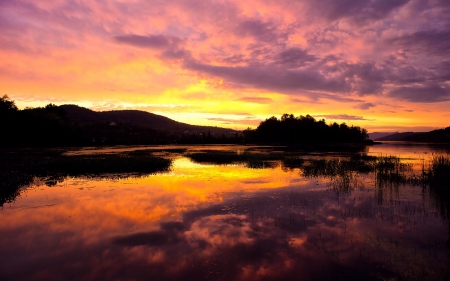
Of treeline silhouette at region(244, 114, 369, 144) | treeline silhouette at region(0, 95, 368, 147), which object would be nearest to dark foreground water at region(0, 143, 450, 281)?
treeline silhouette at region(0, 95, 368, 147)

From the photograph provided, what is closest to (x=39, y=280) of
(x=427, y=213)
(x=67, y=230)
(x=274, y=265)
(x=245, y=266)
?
(x=67, y=230)

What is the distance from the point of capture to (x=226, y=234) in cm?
1202

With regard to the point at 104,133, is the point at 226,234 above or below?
below

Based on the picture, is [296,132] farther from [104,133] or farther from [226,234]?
[226,234]

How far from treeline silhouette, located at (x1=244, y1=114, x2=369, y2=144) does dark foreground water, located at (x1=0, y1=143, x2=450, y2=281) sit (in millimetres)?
156006

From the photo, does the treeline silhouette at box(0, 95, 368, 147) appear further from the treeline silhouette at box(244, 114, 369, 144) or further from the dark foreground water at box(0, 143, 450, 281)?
the dark foreground water at box(0, 143, 450, 281)

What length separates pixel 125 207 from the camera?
1656 centimetres

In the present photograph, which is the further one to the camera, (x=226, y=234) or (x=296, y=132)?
(x=296, y=132)

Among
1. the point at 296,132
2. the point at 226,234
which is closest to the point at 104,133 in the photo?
the point at 296,132

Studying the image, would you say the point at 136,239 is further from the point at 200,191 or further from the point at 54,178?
the point at 54,178

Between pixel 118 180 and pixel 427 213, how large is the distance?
23551 millimetres

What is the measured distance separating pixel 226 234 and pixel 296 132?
171041mm

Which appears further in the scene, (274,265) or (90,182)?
(90,182)

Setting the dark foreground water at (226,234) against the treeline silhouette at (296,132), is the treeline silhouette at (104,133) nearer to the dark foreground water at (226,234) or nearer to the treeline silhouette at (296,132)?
the treeline silhouette at (296,132)
